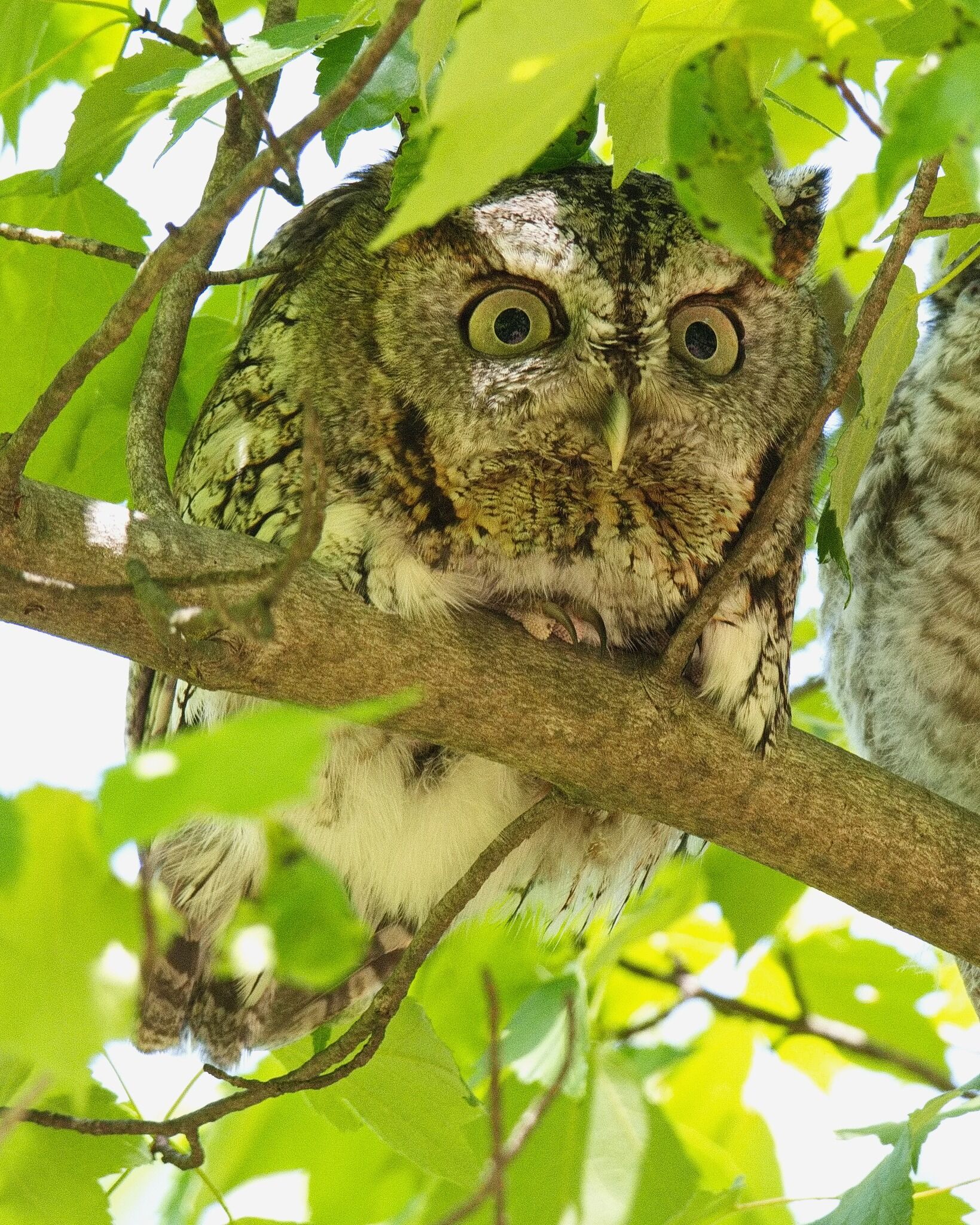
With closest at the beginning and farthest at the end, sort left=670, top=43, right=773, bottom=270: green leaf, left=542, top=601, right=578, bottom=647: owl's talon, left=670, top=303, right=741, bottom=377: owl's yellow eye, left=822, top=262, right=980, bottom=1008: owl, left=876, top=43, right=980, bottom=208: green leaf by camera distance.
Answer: left=876, top=43, right=980, bottom=208: green leaf, left=670, top=43, right=773, bottom=270: green leaf, left=542, top=601, right=578, bottom=647: owl's talon, left=670, top=303, right=741, bottom=377: owl's yellow eye, left=822, top=262, right=980, bottom=1008: owl

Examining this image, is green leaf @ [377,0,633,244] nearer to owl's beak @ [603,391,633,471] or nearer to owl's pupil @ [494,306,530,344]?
owl's beak @ [603,391,633,471]

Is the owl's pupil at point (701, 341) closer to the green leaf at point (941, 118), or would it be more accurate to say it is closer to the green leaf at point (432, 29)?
the green leaf at point (432, 29)

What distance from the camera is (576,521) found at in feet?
6.52

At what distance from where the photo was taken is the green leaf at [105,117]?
1816 mm

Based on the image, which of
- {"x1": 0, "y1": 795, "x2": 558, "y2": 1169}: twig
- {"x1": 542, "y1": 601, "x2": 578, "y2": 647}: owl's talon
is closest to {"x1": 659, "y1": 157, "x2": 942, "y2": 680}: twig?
{"x1": 542, "y1": 601, "x2": 578, "y2": 647}: owl's talon

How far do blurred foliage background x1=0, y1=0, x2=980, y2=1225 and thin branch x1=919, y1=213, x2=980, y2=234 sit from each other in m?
0.04

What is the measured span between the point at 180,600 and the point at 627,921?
1.45 m

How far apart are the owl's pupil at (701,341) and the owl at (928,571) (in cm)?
81

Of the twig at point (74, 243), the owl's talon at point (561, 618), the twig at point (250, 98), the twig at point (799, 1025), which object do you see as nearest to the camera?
the twig at point (250, 98)

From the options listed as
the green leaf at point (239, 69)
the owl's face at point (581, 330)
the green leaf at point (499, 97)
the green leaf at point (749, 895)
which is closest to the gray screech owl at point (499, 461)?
the owl's face at point (581, 330)

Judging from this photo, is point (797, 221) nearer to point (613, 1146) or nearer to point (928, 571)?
point (928, 571)

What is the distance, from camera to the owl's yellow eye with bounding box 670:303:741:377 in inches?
80.4

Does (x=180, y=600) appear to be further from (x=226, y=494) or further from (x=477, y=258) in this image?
(x=477, y=258)

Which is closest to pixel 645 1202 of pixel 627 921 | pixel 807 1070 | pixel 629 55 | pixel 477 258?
pixel 627 921
